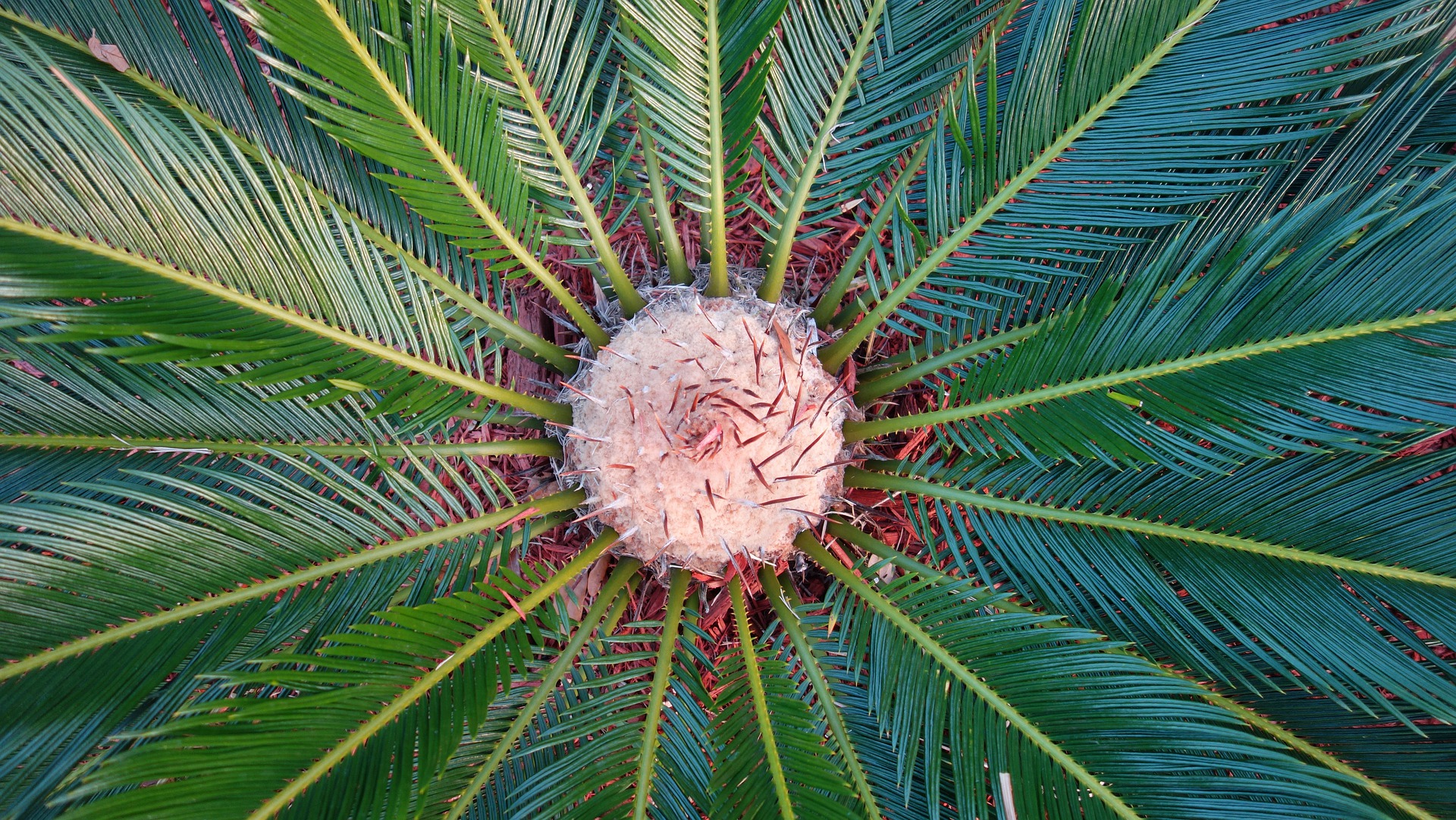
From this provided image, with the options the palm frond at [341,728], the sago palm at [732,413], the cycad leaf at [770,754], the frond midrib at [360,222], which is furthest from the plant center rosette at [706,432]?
the palm frond at [341,728]

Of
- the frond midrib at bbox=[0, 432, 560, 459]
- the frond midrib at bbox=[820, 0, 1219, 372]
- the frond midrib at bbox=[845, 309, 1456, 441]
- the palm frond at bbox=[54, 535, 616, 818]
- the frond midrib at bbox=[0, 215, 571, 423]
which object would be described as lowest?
the palm frond at bbox=[54, 535, 616, 818]

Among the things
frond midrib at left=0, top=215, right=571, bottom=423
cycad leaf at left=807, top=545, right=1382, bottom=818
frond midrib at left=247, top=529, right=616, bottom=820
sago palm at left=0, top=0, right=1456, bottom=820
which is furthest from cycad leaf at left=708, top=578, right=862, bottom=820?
frond midrib at left=0, top=215, right=571, bottom=423

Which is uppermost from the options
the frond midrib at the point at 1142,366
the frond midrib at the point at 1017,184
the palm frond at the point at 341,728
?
the frond midrib at the point at 1017,184

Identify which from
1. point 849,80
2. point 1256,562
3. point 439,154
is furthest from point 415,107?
point 1256,562

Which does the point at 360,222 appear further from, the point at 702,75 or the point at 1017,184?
the point at 1017,184

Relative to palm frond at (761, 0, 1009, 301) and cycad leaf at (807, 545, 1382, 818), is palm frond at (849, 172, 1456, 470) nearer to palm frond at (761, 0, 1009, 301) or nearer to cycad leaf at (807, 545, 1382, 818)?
cycad leaf at (807, 545, 1382, 818)

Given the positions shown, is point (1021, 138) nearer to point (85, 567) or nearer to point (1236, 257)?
point (1236, 257)

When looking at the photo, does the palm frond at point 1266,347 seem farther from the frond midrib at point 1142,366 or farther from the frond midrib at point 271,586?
the frond midrib at point 271,586
